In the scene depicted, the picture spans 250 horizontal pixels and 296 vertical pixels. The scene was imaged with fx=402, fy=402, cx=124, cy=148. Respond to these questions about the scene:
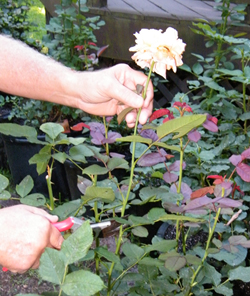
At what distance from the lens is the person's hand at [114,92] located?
1.13 meters

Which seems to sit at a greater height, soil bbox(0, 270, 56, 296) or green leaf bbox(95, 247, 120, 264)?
green leaf bbox(95, 247, 120, 264)

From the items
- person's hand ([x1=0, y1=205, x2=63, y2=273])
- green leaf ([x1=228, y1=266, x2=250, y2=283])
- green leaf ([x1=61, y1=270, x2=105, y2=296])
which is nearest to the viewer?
green leaf ([x1=61, y1=270, x2=105, y2=296])

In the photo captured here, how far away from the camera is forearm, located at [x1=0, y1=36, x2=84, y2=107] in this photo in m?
1.39

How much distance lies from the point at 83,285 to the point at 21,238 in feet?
0.67

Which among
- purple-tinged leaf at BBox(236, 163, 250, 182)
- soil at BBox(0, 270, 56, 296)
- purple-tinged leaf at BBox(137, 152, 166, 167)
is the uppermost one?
purple-tinged leaf at BBox(137, 152, 166, 167)

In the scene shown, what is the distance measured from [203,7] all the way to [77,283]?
127 inches

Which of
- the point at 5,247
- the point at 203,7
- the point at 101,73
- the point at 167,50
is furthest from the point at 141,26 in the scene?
the point at 5,247

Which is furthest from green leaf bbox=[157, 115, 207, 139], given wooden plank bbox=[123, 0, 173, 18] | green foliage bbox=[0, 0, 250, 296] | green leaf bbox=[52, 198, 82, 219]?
wooden plank bbox=[123, 0, 173, 18]

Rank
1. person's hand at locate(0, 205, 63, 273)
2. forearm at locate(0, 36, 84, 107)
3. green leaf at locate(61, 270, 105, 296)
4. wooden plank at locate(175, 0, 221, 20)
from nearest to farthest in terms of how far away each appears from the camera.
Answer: green leaf at locate(61, 270, 105, 296) < person's hand at locate(0, 205, 63, 273) < forearm at locate(0, 36, 84, 107) < wooden plank at locate(175, 0, 221, 20)

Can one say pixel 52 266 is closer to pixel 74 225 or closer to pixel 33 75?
pixel 74 225

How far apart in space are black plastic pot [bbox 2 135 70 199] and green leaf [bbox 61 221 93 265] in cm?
226

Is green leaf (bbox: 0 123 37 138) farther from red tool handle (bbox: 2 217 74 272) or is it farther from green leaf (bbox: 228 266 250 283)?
green leaf (bbox: 228 266 250 283)

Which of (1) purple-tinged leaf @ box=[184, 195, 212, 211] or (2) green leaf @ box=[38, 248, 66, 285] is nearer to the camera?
(2) green leaf @ box=[38, 248, 66, 285]

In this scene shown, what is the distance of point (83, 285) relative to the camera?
2.19 ft
